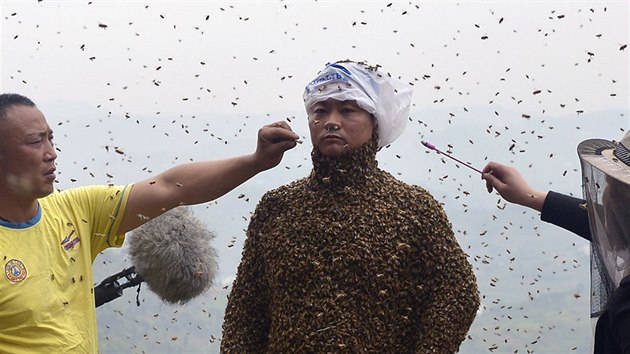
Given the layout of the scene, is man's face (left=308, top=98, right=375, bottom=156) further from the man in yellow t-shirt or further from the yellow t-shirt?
the yellow t-shirt

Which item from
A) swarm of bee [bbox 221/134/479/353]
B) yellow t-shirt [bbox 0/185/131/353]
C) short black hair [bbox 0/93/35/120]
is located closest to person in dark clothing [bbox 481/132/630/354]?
swarm of bee [bbox 221/134/479/353]

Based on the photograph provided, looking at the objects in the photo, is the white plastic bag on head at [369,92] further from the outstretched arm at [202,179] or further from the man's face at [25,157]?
the man's face at [25,157]

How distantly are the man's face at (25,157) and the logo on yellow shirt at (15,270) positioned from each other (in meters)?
0.28

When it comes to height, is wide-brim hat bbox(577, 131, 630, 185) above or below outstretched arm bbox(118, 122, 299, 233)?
above

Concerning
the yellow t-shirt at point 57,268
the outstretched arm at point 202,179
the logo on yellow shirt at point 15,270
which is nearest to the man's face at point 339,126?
the outstretched arm at point 202,179

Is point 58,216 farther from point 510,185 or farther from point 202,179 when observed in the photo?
point 510,185

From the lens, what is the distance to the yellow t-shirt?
3.51 meters

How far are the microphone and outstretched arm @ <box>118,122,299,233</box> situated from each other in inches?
31.9

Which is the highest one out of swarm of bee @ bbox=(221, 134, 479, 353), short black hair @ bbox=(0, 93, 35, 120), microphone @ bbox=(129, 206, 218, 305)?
short black hair @ bbox=(0, 93, 35, 120)

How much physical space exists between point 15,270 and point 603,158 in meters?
2.21

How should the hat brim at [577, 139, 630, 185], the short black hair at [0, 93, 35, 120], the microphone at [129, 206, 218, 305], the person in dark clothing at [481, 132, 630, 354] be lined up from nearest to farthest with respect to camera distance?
the person in dark clothing at [481, 132, 630, 354]
the hat brim at [577, 139, 630, 185]
the short black hair at [0, 93, 35, 120]
the microphone at [129, 206, 218, 305]

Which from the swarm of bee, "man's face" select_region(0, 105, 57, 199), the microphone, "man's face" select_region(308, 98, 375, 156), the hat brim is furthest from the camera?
the microphone

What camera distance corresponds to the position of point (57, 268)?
12.0ft

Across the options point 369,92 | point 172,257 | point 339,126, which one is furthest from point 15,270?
point 369,92
